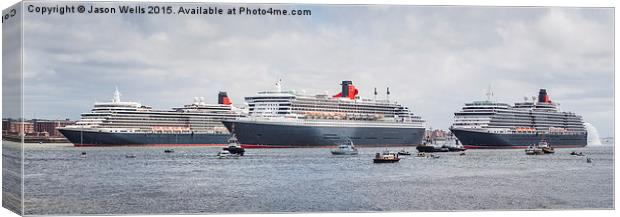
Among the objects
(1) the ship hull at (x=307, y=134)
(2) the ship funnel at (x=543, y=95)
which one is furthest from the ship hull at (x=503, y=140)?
(2) the ship funnel at (x=543, y=95)

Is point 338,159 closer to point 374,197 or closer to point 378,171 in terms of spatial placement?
point 378,171

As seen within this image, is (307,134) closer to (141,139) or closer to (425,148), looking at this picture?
(425,148)

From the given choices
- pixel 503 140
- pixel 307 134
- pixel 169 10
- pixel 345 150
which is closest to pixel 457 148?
pixel 503 140

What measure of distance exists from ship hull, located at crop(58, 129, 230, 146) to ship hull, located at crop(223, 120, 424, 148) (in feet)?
27.8

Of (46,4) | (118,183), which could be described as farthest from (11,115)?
(118,183)

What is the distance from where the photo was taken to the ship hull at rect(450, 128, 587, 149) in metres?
57.8

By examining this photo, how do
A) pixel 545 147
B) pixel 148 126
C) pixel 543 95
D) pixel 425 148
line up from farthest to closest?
pixel 148 126 → pixel 425 148 → pixel 545 147 → pixel 543 95

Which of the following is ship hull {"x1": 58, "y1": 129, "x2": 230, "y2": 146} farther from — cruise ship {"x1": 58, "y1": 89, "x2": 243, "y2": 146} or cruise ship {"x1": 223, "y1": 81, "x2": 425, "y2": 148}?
cruise ship {"x1": 223, "y1": 81, "x2": 425, "y2": 148}

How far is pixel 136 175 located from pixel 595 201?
14701 mm

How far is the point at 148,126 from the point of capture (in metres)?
68.8

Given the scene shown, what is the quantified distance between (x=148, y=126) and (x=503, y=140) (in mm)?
23285

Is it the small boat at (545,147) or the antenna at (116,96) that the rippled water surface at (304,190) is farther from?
the small boat at (545,147)

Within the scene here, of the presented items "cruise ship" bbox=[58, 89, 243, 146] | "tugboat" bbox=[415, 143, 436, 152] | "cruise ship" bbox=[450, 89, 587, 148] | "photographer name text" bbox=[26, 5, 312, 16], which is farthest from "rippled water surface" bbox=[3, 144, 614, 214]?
"tugboat" bbox=[415, 143, 436, 152]

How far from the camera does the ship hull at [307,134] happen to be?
5666cm
